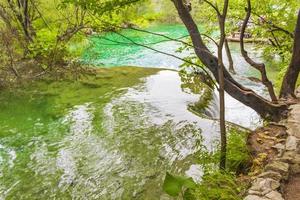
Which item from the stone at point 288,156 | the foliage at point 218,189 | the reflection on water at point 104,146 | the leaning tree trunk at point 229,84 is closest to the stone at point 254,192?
the foliage at point 218,189

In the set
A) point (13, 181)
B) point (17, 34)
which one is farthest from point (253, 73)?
point (13, 181)

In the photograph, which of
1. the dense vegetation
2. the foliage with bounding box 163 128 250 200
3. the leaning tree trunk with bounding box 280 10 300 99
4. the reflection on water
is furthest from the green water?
the leaning tree trunk with bounding box 280 10 300 99

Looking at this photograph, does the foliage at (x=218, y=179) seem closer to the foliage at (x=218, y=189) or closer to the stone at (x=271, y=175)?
the foliage at (x=218, y=189)

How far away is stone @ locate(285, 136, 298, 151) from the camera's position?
14.7ft

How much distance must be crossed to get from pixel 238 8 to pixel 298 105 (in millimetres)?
3108

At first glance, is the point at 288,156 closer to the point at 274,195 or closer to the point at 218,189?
the point at 274,195

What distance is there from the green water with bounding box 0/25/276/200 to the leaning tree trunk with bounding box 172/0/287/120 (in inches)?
40.2

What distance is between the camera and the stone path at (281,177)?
11.7 ft

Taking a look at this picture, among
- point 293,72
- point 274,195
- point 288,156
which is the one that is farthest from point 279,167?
point 293,72

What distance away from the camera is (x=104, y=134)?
22.0ft

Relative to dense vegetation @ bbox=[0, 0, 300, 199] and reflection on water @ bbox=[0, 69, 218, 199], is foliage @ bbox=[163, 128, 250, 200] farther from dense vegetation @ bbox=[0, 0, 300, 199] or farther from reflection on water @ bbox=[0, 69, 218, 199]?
Answer: reflection on water @ bbox=[0, 69, 218, 199]

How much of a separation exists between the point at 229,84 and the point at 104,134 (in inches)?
103

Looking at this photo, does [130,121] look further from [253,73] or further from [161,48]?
[161,48]

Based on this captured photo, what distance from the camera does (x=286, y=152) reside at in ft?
14.5
